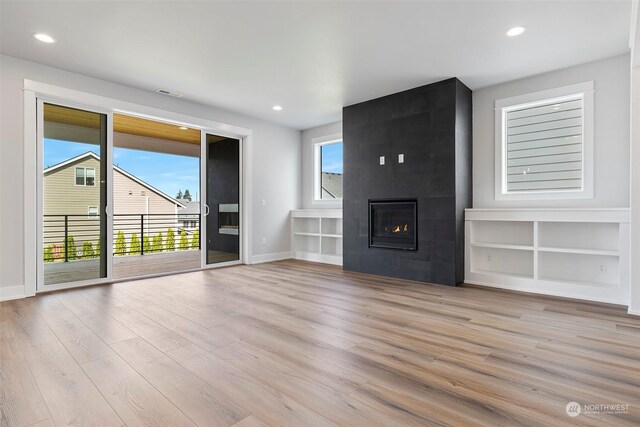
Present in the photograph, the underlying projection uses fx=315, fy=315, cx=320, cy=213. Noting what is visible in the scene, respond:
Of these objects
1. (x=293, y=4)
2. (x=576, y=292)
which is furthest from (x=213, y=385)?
(x=576, y=292)

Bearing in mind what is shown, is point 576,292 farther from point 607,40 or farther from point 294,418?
point 294,418

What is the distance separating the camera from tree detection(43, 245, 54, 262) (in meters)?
3.77

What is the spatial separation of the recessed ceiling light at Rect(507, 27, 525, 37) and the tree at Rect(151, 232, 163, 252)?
7.97m

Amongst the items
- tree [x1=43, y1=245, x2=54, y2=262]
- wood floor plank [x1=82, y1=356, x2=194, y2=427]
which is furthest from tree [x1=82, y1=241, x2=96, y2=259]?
wood floor plank [x1=82, y1=356, x2=194, y2=427]

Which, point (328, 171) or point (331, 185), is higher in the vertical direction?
point (328, 171)

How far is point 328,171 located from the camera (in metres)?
6.48

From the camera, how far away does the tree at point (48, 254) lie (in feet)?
12.4

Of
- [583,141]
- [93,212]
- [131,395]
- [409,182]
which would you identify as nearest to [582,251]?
[583,141]

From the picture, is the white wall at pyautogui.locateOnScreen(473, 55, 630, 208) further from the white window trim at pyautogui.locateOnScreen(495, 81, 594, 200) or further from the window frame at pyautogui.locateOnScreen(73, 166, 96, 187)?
the window frame at pyautogui.locateOnScreen(73, 166, 96, 187)

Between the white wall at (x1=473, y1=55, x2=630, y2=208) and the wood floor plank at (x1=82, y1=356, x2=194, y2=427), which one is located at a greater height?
the white wall at (x1=473, y1=55, x2=630, y2=208)

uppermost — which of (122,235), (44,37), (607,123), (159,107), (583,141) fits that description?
(44,37)

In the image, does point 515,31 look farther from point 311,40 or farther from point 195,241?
point 195,241

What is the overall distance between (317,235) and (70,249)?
3768 millimetres

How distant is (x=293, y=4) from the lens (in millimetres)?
2607
